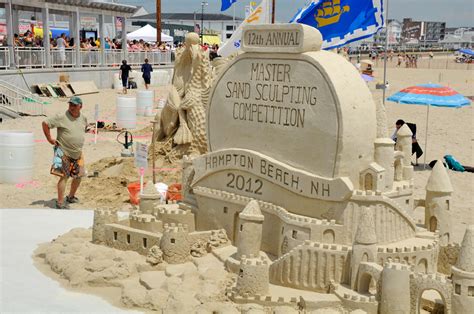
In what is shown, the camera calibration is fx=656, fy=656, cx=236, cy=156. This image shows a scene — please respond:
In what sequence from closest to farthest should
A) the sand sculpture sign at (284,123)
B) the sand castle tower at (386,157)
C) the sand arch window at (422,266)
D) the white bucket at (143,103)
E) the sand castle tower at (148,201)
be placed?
the sand arch window at (422,266)
the sand sculpture sign at (284,123)
the sand castle tower at (386,157)
the sand castle tower at (148,201)
the white bucket at (143,103)

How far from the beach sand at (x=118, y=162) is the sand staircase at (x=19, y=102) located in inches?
24.3

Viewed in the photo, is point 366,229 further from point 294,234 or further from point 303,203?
point 303,203

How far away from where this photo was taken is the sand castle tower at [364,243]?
22.7ft

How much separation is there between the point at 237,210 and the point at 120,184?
205 inches

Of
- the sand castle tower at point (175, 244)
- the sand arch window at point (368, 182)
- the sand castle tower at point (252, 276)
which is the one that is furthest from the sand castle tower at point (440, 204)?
the sand castle tower at point (175, 244)

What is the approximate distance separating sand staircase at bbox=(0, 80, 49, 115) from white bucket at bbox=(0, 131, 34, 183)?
8971 mm

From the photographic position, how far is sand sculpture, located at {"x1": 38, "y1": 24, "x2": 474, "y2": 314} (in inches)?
274

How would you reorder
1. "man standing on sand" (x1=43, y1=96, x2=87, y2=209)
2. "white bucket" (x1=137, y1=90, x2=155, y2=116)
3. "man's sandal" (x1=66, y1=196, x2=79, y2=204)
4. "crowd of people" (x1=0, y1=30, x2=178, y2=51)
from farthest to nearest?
"crowd of people" (x1=0, y1=30, x2=178, y2=51)
"white bucket" (x1=137, y1=90, x2=155, y2=116)
"man's sandal" (x1=66, y1=196, x2=79, y2=204)
"man standing on sand" (x1=43, y1=96, x2=87, y2=209)

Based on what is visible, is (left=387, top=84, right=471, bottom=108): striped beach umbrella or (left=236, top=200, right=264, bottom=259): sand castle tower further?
(left=387, top=84, right=471, bottom=108): striped beach umbrella

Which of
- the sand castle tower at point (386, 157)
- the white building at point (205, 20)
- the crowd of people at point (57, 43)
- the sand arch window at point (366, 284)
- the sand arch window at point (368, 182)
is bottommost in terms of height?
the sand arch window at point (366, 284)

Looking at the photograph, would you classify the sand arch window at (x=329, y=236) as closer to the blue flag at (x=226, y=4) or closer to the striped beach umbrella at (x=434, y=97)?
the striped beach umbrella at (x=434, y=97)

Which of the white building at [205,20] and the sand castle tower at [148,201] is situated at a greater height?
the white building at [205,20]

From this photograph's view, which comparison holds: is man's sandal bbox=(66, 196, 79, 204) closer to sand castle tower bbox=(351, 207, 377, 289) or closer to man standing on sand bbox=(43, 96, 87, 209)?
man standing on sand bbox=(43, 96, 87, 209)

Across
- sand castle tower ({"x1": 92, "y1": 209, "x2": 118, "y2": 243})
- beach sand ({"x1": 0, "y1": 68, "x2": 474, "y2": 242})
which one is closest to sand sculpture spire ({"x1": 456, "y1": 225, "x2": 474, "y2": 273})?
beach sand ({"x1": 0, "y1": 68, "x2": 474, "y2": 242})
